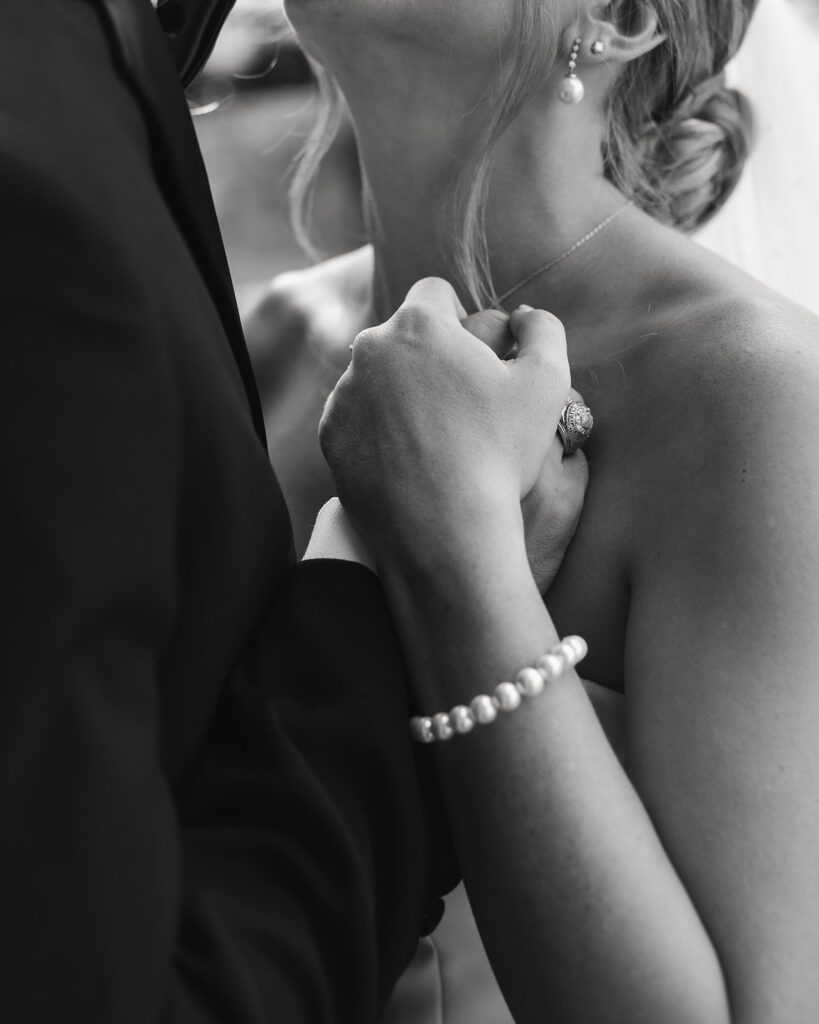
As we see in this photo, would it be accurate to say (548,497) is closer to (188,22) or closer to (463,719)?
(463,719)

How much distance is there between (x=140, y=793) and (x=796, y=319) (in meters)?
0.82

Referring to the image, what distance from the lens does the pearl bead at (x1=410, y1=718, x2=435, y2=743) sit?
793 millimetres

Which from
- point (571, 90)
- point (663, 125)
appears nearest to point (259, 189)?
point (663, 125)

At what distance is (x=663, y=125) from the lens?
4.85 ft

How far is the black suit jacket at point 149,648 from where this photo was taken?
525 millimetres

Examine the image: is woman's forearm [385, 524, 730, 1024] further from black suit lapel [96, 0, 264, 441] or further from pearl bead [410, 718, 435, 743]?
black suit lapel [96, 0, 264, 441]

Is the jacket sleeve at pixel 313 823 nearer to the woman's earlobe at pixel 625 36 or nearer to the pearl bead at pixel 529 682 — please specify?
the pearl bead at pixel 529 682

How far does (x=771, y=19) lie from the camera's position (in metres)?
1.78

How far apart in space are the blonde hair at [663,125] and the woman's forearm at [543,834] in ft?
2.19

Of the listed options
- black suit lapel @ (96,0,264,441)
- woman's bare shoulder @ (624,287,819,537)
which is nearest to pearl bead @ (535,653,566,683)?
woman's bare shoulder @ (624,287,819,537)

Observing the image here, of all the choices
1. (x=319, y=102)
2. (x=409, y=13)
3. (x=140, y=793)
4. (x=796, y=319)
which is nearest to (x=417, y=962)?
(x=140, y=793)

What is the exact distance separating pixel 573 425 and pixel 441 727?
0.41 m

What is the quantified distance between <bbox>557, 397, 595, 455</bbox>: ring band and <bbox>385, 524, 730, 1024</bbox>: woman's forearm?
0.92 feet

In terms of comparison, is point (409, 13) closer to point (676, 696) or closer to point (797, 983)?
point (676, 696)
